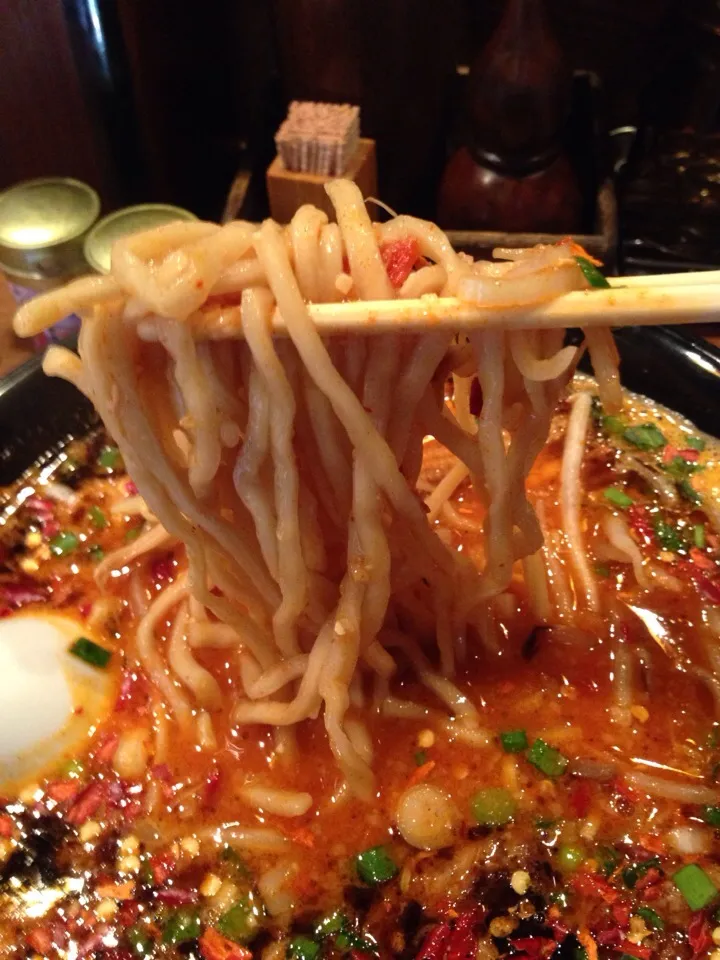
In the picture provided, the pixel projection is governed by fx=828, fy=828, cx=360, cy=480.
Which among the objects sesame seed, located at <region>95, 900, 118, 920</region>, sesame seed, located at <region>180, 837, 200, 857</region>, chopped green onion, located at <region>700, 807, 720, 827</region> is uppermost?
sesame seed, located at <region>180, 837, 200, 857</region>

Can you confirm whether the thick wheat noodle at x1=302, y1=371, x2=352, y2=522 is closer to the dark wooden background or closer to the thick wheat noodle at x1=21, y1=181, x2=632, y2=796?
the thick wheat noodle at x1=21, y1=181, x2=632, y2=796

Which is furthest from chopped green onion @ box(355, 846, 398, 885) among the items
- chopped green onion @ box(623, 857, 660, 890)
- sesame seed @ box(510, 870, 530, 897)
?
chopped green onion @ box(623, 857, 660, 890)

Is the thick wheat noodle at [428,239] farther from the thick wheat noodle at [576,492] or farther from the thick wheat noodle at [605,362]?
the thick wheat noodle at [576,492]

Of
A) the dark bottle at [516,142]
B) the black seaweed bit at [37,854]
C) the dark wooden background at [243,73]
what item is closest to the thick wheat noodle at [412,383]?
the black seaweed bit at [37,854]

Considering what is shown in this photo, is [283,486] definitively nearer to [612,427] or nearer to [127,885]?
[127,885]

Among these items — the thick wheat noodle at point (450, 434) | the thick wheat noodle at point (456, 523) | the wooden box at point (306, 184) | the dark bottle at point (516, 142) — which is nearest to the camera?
the thick wheat noodle at point (450, 434)
